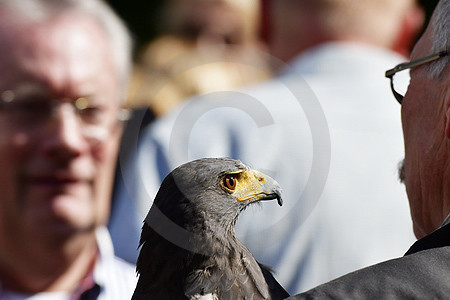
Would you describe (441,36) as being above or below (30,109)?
above

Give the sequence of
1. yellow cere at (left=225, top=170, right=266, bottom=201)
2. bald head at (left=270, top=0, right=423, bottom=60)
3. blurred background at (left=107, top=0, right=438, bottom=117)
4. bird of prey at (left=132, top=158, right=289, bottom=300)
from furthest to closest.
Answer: blurred background at (left=107, top=0, right=438, bottom=117)
bald head at (left=270, top=0, right=423, bottom=60)
yellow cere at (left=225, top=170, right=266, bottom=201)
bird of prey at (left=132, top=158, right=289, bottom=300)

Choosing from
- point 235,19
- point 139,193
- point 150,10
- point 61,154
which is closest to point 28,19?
point 61,154

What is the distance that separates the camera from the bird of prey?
9.00 feet

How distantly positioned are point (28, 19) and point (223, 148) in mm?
1100

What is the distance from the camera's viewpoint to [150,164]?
12.5 feet

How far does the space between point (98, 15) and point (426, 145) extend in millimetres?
2007

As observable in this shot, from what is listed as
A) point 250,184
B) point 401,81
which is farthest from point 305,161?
point 250,184

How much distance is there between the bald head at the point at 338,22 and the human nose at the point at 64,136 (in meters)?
1.37

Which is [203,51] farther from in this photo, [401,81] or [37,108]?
[401,81]

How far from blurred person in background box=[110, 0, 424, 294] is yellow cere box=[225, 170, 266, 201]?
45cm

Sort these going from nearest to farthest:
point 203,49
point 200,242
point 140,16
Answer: point 200,242
point 203,49
point 140,16

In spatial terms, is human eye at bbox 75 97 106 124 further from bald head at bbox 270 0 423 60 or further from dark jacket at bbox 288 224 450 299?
dark jacket at bbox 288 224 450 299

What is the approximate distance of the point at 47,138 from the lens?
3734 millimetres

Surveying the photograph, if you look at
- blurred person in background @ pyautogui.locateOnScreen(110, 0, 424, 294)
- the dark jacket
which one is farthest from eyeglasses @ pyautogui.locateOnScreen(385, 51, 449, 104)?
the dark jacket
